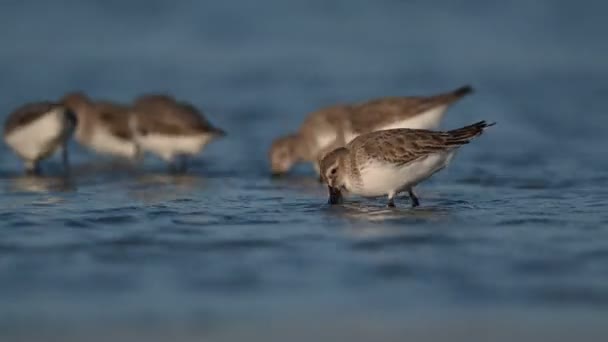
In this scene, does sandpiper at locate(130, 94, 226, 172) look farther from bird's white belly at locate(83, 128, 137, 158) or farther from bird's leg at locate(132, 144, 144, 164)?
bird's white belly at locate(83, 128, 137, 158)

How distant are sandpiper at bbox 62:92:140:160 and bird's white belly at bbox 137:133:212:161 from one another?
0.98 m

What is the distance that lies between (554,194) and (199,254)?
164 inches

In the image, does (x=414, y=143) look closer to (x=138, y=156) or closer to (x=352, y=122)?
(x=352, y=122)

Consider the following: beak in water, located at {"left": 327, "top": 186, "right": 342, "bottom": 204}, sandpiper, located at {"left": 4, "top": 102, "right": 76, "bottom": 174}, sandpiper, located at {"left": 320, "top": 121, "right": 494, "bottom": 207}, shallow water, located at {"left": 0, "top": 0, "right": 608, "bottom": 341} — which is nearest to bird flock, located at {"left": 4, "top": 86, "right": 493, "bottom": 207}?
sandpiper, located at {"left": 4, "top": 102, "right": 76, "bottom": 174}

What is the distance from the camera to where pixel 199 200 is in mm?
10344

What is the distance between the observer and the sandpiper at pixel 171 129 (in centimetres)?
1332

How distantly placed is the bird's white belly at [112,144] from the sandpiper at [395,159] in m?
5.74

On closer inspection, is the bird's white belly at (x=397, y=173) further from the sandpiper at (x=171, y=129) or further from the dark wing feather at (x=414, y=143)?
the sandpiper at (x=171, y=129)

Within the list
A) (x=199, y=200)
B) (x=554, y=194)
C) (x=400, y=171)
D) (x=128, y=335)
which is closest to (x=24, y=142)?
(x=199, y=200)

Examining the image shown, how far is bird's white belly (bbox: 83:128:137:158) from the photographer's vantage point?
1499cm

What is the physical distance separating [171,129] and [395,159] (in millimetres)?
4645

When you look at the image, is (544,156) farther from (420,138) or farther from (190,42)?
(190,42)

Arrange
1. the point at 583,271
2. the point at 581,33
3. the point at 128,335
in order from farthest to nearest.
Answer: the point at 581,33 < the point at 583,271 < the point at 128,335

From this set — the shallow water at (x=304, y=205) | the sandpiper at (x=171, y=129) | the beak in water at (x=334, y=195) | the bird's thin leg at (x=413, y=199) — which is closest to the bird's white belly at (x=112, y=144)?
the shallow water at (x=304, y=205)
